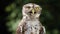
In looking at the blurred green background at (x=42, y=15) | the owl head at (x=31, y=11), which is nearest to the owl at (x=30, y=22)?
the owl head at (x=31, y=11)

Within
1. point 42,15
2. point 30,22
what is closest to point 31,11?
point 30,22

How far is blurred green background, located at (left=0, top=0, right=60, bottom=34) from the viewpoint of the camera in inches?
115

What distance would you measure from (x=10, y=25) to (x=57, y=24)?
57 cm

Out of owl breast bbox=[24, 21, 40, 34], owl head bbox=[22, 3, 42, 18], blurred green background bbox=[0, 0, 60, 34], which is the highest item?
owl head bbox=[22, 3, 42, 18]

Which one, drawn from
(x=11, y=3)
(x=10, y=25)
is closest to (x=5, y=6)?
(x=11, y=3)

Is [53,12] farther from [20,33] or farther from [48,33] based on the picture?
[20,33]

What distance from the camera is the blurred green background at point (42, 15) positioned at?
2929 millimetres

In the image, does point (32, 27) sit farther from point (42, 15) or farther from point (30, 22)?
point (42, 15)

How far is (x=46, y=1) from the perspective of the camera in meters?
3.08

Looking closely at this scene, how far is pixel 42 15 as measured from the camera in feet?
9.33

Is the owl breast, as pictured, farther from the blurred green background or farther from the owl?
the blurred green background

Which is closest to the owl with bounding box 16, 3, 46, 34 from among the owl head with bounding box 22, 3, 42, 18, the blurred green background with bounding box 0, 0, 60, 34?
the owl head with bounding box 22, 3, 42, 18

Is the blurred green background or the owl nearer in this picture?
the owl

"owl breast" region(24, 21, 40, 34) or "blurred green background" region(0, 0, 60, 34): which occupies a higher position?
"owl breast" region(24, 21, 40, 34)
